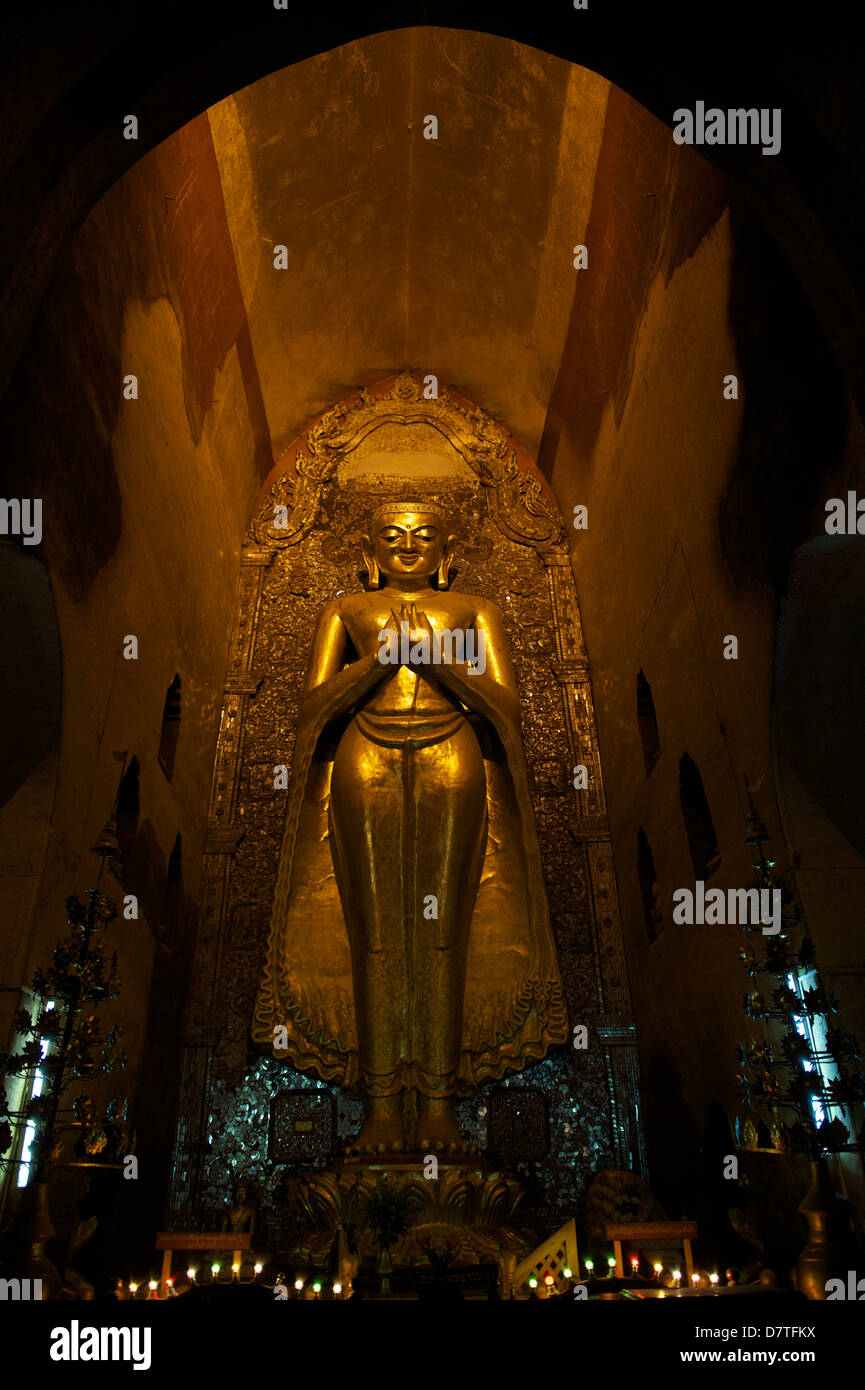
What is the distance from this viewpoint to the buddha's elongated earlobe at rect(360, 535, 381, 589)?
728cm

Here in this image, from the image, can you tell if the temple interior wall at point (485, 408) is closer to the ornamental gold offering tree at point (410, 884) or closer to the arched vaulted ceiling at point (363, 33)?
the arched vaulted ceiling at point (363, 33)

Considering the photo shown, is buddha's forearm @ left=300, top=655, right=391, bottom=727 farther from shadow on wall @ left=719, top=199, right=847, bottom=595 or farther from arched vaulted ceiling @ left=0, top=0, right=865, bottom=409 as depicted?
arched vaulted ceiling @ left=0, top=0, right=865, bottom=409

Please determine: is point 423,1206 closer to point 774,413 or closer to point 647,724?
point 647,724

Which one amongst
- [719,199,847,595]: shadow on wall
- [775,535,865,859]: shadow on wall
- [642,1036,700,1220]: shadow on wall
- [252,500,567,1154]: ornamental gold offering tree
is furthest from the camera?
[252,500,567,1154]: ornamental gold offering tree

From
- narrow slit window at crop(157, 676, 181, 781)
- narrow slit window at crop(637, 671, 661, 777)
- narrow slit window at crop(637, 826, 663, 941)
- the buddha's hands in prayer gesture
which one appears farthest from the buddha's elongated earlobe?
narrow slit window at crop(637, 826, 663, 941)

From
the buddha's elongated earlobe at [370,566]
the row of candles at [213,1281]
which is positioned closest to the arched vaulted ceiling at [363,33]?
the buddha's elongated earlobe at [370,566]

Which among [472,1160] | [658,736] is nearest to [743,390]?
[658,736]

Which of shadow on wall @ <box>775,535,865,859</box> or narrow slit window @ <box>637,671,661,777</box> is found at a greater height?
narrow slit window @ <box>637,671,661,777</box>

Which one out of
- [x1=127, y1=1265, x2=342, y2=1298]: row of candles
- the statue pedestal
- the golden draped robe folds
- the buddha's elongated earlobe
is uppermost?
the buddha's elongated earlobe

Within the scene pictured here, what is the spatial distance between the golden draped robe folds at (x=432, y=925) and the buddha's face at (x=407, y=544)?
116cm

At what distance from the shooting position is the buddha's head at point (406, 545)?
23.4 ft

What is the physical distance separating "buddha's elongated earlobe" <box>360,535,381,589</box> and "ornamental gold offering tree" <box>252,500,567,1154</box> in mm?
266

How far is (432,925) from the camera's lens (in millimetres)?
5934

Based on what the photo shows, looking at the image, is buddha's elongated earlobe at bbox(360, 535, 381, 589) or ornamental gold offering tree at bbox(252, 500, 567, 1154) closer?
ornamental gold offering tree at bbox(252, 500, 567, 1154)
